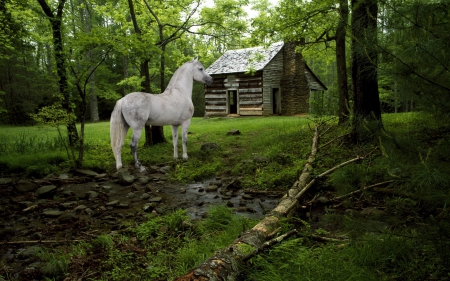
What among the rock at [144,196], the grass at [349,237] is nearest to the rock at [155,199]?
the rock at [144,196]

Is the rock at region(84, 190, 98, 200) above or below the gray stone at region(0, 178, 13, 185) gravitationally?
below

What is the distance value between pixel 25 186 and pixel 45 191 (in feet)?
2.05

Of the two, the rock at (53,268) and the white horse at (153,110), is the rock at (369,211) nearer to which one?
the rock at (53,268)

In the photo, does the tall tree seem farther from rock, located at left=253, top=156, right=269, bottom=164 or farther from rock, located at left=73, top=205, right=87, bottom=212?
rock, located at left=253, top=156, right=269, bottom=164

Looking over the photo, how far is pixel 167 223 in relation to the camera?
365cm

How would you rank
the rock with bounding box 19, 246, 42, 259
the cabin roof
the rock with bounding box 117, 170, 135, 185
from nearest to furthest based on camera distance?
the rock with bounding box 19, 246, 42, 259 < the rock with bounding box 117, 170, 135, 185 < the cabin roof

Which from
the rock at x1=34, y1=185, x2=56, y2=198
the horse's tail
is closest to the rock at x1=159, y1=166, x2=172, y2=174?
the horse's tail

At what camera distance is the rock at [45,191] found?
483 cm

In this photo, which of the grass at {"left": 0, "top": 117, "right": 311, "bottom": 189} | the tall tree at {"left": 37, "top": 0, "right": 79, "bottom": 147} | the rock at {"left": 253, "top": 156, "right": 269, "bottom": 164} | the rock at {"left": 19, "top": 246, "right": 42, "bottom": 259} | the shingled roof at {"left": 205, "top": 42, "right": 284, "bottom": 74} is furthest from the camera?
the shingled roof at {"left": 205, "top": 42, "right": 284, "bottom": 74}

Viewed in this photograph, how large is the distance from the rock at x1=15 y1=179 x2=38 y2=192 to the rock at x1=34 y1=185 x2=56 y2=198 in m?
0.27

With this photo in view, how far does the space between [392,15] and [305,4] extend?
299 inches

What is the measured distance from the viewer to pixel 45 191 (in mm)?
4844

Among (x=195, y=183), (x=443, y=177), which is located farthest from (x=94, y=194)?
(x=443, y=177)

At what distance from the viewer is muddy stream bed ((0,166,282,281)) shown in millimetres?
3352
